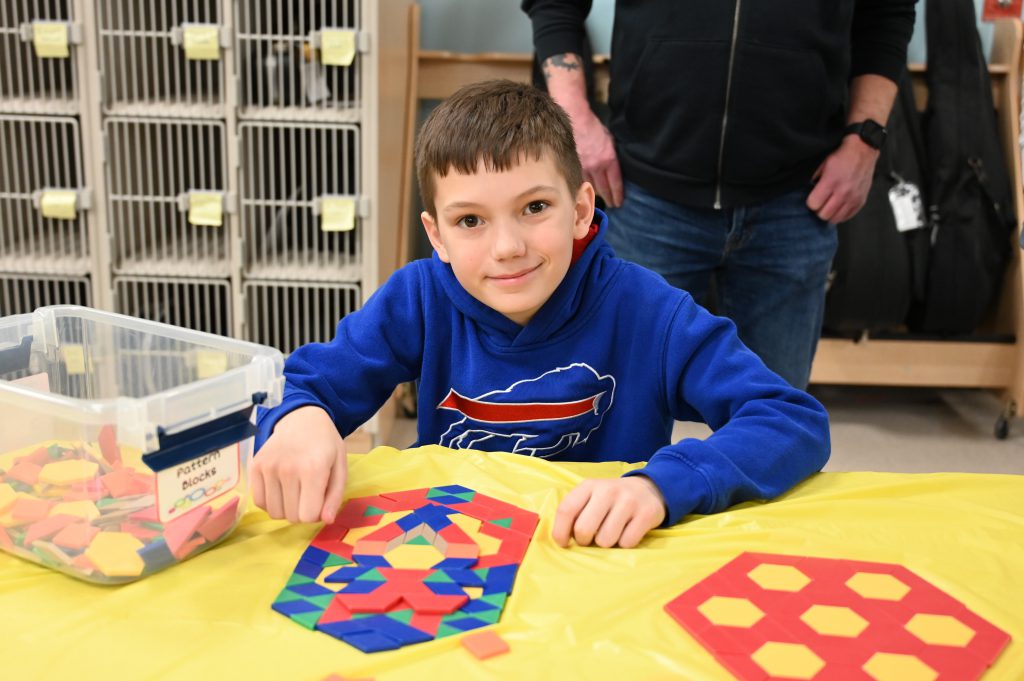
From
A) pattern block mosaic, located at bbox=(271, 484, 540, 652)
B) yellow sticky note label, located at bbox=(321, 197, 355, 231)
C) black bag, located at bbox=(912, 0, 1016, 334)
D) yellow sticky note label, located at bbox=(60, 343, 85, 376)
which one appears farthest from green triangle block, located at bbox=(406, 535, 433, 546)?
black bag, located at bbox=(912, 0, 1016, 334)

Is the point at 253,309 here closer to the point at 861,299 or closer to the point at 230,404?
the point at 861,299

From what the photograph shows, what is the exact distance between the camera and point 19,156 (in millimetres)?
2611

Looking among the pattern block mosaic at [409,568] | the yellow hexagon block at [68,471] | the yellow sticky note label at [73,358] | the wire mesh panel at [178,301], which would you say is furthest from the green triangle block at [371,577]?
the wire mesh panel at [178,301]

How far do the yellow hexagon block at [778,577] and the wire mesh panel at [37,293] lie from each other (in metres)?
2.23

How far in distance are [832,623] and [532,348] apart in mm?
545

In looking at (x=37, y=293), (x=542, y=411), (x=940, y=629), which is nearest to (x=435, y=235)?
(x=542, y=411)

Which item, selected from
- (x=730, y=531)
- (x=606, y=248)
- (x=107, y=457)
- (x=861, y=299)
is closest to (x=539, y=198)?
(x=606, y=248)

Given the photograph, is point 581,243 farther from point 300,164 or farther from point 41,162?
point 41,162

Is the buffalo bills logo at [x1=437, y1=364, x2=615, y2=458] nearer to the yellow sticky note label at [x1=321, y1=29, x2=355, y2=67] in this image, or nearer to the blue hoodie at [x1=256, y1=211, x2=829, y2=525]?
the blue hoodie at [x1=256, y1=211, x2=829, y2=525]

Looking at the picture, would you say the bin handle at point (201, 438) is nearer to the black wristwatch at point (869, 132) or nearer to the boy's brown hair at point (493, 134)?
the boy's brown hair at point (493, 134)

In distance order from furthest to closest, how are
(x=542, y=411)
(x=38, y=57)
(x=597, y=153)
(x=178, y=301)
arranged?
(x=178, y=301) → (x=38, y=57) → (x=597, y=153) → (x=542, y=411)

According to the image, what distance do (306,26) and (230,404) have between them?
Answer: 199 centimetres

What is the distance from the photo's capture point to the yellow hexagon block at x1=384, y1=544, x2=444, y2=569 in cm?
77

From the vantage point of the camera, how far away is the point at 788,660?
63cm
